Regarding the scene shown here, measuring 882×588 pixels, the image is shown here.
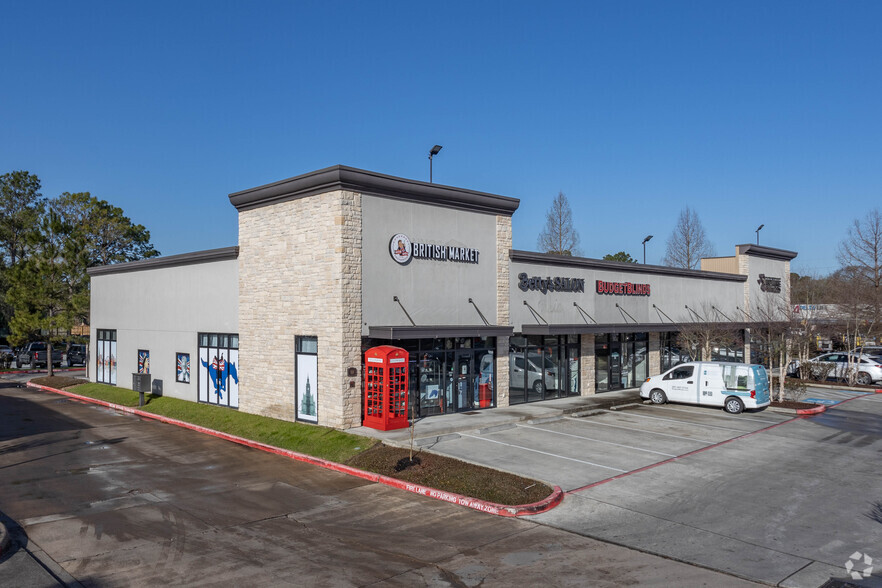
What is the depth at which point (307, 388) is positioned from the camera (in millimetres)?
20188

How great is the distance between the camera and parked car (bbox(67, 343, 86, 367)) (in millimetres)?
48562

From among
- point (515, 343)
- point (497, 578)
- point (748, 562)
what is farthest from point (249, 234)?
point (748, 562)

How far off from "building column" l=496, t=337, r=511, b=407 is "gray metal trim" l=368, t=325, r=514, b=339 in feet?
1.51

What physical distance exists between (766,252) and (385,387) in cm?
3177

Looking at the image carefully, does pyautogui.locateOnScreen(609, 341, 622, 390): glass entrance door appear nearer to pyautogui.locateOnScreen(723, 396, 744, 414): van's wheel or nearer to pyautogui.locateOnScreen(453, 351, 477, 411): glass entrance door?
pyautogui.locateOnScreen(723, 396, 744, 414): van's wheel

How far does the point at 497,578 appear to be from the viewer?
29.2 feet

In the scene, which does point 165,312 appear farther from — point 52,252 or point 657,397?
point 657,397

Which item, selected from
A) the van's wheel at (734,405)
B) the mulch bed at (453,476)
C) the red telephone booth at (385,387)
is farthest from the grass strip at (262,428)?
the van's wheel at (734,405)

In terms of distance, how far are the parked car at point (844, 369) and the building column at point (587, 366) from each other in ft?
45.3

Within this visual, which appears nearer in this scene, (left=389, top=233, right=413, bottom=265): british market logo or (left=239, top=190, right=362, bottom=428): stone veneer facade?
(left=239, top=190, right=362, bottom=428): stone veneer facade

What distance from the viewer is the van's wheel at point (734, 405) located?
2362 centimetres

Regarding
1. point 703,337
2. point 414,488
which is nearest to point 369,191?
point 414,488

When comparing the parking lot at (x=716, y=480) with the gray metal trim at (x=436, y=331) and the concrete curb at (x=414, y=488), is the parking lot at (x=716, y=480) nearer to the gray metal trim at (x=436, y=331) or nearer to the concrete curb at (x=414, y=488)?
the concrete curb at (x=414, y=488)

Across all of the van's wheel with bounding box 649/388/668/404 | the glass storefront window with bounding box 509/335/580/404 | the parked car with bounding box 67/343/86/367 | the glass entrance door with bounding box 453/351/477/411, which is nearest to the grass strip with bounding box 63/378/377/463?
the glass entrance door with bounding box 453/351/477/411
